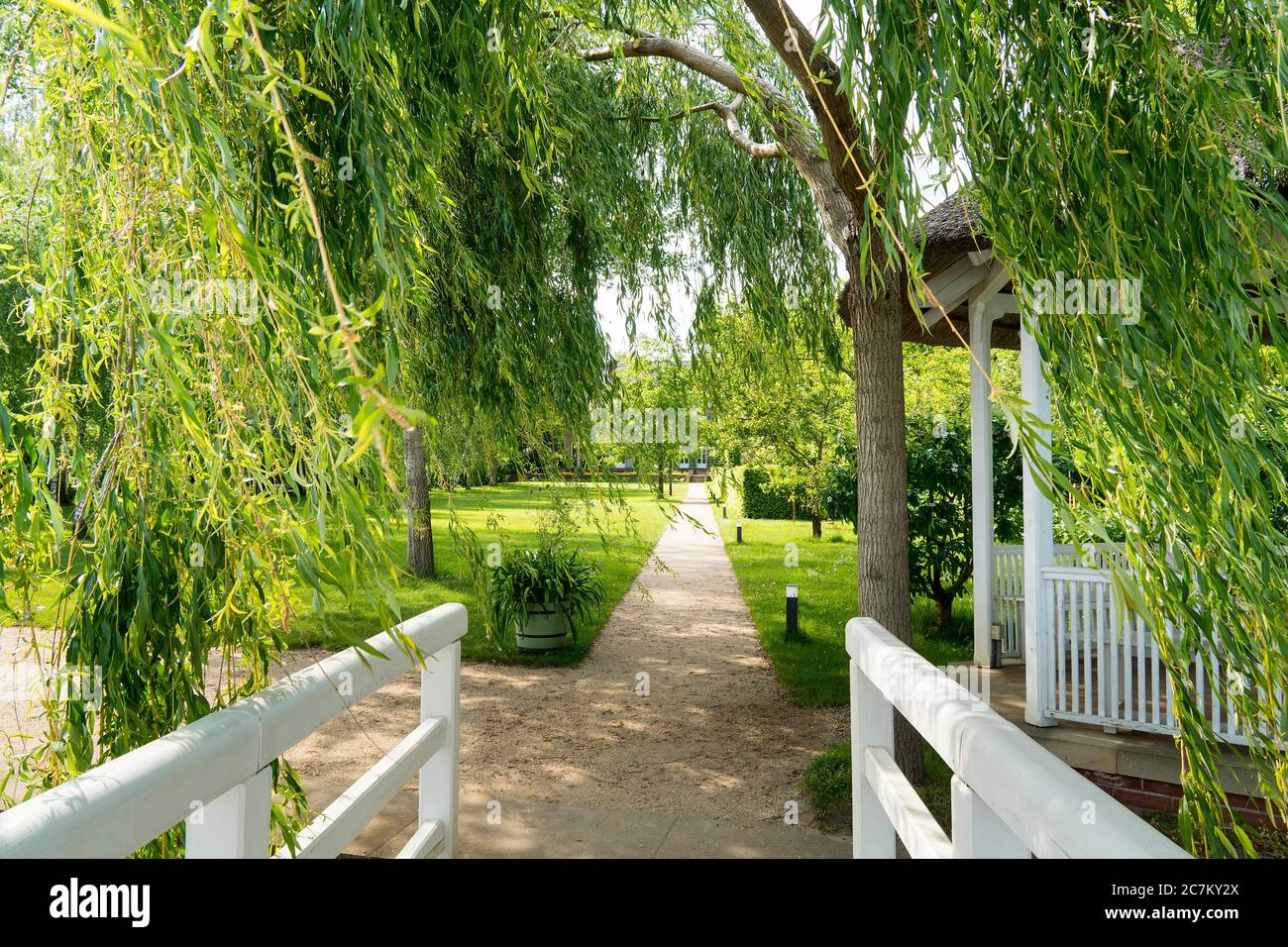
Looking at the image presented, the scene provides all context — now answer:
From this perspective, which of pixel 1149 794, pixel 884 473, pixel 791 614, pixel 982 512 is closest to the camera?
pixel 1149 794

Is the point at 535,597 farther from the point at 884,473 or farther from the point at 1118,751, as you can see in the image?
the point at 1118,751

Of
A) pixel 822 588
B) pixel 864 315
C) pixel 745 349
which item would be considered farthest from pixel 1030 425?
pixel 822 588

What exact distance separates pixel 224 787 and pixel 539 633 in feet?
25.0

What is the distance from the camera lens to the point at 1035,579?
5.40 meters

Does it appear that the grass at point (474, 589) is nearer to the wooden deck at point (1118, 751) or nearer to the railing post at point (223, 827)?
the railing post at point (223, 827)

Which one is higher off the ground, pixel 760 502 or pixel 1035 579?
pixel 1035 579

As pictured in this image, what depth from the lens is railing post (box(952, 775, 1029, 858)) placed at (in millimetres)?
1421

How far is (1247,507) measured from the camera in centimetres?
173

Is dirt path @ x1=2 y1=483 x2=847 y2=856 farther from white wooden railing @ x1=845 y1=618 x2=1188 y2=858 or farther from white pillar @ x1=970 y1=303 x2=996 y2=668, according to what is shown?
white wooden railing @ x1=845 y1=618 x2=1188 y2=858

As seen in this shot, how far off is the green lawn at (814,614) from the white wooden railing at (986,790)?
211 inches

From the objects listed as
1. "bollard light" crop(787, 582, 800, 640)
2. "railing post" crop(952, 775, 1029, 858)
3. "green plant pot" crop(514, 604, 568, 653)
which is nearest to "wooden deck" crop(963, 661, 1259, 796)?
"railing post" crop(952, 775, 1029, 858)

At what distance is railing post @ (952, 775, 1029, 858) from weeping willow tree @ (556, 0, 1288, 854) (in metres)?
0.43

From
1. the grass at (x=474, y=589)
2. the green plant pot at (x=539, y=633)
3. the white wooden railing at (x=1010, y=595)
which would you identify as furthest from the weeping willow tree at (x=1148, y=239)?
the green plant pot at (x=539, y=633)

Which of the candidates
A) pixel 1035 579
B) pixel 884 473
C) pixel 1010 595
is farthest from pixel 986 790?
pixel 1010 595
